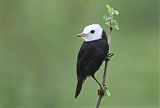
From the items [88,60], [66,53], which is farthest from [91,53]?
[66,53]

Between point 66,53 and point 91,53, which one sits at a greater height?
point 91,53

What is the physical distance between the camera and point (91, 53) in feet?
9.68

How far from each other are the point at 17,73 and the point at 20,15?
5.01 feet

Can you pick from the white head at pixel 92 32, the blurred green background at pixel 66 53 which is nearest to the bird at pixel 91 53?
the white head at pixel 92 32

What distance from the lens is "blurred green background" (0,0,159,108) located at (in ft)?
19.1

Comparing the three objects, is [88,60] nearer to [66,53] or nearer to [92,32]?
[92,32]

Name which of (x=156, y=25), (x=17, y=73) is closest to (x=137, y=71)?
(x=156, y=25)

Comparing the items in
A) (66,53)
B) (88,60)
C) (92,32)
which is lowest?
(66,53)

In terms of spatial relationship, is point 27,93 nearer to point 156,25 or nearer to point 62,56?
point 62,56

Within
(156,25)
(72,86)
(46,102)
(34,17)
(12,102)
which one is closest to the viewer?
(12,102)

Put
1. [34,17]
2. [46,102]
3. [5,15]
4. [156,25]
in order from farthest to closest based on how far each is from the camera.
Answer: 1. [156,25]
2. [34,17]
3. [5,15]
4. [46,102]

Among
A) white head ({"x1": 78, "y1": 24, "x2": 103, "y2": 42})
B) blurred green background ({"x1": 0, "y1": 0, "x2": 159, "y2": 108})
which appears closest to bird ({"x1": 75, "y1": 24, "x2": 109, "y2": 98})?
white head ({"x1": 78, "y1": 24, "x2": 103, "y2": 42})

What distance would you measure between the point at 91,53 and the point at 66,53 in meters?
4.18

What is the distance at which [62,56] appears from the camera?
7070 millimetres
